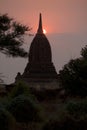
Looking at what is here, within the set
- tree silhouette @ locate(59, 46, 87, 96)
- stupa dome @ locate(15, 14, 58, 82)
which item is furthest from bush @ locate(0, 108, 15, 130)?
stupa dome @ locate(15, 14, 58, 82)

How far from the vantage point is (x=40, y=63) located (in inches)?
3479

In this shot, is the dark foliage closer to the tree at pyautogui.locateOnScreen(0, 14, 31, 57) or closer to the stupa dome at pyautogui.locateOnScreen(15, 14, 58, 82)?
the tree at pyautogui.locateOnScreen(0, 14, 31, 57)

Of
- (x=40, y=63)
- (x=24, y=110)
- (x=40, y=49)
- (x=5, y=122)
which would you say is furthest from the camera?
(x=40, y=49)

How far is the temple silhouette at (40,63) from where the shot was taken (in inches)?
3378

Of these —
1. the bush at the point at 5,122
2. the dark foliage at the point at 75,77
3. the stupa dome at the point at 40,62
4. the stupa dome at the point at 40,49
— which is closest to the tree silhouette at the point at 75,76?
the dark foliage at the point at 75,77

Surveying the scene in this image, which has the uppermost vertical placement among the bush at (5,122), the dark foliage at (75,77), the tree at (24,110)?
the dark foliage at (75,77)

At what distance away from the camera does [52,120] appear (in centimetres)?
1594

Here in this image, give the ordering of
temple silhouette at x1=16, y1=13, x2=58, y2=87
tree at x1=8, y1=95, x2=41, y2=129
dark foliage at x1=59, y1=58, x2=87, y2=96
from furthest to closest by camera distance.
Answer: temple silhouette at x1=16, y1=13, x2=58, y2=87
dark foliage at x1=59, y1=58, x2=87, y2=96
tree at x1=8, y1=95, x2=41, y2=129

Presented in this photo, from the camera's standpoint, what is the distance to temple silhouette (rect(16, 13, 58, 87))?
3378 inches

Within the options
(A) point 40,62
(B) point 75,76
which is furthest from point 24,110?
(A) point 40,62

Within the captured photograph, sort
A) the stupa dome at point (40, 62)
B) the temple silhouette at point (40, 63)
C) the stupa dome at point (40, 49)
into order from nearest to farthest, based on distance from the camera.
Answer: the temple silhouette at point (40, 63), the stupa dome at point (40, 62), the stupa dome at point (40, 49)

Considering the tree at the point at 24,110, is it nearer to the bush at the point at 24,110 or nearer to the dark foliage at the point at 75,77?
the bush at the point at 24,110

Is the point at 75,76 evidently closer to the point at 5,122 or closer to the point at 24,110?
the point at 24,110

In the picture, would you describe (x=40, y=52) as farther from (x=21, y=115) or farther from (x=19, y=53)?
(x=21, y=115)
